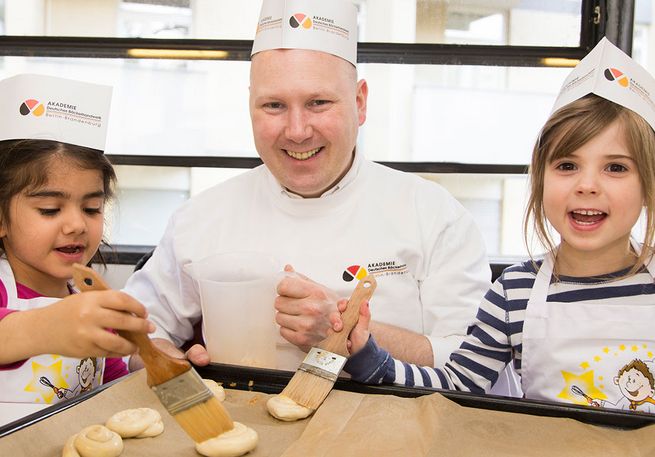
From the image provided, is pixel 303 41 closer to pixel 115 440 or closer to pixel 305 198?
pixel 305 198

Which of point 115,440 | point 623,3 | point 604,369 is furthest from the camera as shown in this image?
point 623,3

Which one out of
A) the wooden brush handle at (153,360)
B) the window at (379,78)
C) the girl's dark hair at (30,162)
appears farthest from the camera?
the window at (379,78)

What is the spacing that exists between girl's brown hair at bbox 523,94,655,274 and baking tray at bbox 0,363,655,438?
0.38 metres

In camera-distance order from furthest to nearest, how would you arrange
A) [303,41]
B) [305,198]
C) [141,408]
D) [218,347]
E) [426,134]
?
1. [426,134]
2. [305,198]
3. [303,41]
4. [218,347]
5. [141,408]

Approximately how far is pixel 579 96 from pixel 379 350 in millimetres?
A: 697

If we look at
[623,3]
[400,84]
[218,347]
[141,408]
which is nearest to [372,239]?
[218,347]

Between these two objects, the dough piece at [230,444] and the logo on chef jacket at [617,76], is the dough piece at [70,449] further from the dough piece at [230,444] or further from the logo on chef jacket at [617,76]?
the logo on chef jacket at [617,76]

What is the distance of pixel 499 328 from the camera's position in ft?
4.97

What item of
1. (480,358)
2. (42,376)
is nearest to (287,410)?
(480,358)

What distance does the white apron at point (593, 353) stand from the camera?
4.50 feet

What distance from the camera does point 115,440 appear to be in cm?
110

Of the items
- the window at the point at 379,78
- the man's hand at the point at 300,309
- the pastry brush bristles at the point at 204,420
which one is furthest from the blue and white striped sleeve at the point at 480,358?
the window at the point at 379,78

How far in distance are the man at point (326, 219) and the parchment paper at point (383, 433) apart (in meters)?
0.49

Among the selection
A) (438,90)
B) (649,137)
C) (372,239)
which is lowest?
(372,239)
